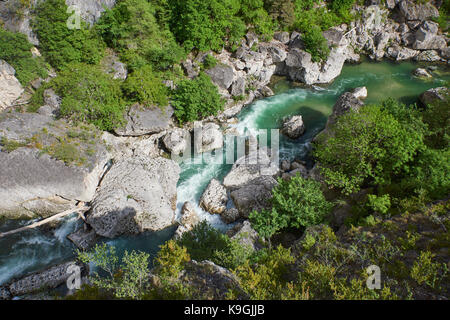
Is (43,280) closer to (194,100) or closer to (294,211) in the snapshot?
(294,211)

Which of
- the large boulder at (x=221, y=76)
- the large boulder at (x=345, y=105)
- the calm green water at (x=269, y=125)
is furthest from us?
the large boulder at (x=221, y=76)

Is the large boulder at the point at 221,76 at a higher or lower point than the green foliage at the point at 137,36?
lower

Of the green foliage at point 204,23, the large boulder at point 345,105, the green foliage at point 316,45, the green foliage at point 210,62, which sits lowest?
the large boulder at point 345,105

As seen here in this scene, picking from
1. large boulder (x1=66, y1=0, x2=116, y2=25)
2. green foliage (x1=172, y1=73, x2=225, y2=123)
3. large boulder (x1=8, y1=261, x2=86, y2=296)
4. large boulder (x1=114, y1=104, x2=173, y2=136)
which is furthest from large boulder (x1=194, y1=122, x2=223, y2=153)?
large boulder (x1=66, y1=0, x2=116, y2=25)

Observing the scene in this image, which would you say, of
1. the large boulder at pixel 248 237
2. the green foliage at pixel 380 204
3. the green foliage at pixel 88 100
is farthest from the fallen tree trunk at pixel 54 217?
the green foliage at pixel 380 204

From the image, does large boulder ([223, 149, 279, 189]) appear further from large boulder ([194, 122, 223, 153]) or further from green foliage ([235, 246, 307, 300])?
green foliage ([235, 246, 307, 300])

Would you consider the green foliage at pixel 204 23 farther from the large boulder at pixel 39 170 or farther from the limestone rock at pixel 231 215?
the limestone rock at pixel 231 215
